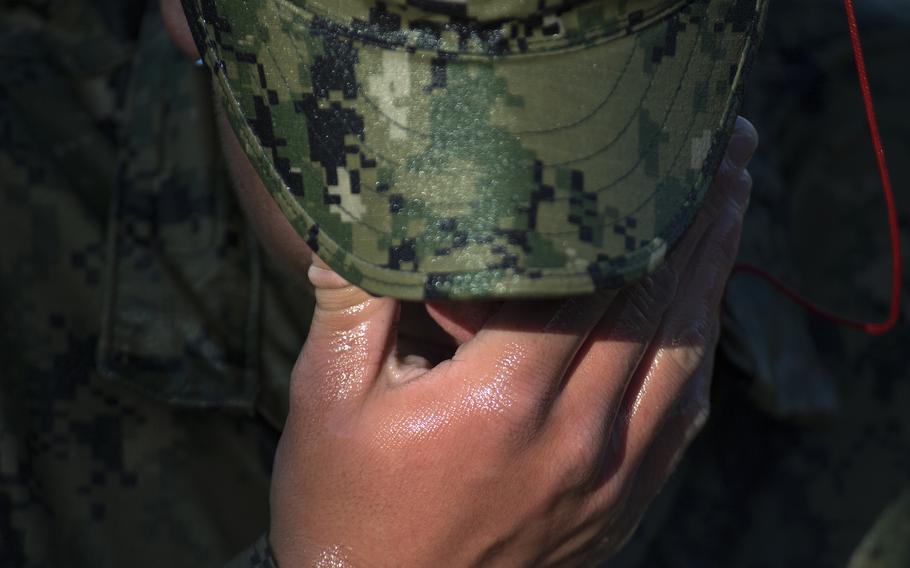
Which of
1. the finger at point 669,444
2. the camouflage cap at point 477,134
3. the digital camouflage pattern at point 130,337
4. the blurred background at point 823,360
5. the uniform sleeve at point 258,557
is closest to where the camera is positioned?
the camouflage cap at point 477,134

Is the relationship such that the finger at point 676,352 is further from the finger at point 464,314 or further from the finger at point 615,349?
the finger at point 464,314

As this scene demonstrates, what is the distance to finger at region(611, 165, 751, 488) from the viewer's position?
1167 mm

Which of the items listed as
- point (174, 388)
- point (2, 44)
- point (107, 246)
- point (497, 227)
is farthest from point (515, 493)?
point (2, 44)

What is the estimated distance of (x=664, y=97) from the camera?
99 cm

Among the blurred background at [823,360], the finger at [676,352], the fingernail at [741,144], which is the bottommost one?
the blurred background at [823,360]

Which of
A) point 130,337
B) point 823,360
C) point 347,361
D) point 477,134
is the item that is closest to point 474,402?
point 347,361

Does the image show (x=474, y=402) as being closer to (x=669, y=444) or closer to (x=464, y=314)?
(x=464, y=314)

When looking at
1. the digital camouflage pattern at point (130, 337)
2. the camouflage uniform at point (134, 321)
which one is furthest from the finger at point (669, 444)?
the digital camouflage pattern at point (130, 337)

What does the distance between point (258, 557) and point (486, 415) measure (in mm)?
333

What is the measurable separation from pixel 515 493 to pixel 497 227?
306mm

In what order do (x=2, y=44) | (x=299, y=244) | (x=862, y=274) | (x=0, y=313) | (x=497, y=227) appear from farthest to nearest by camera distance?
(x=862, y=274) < (x=2, y=44) < (x=0, y=313) < (x=299, y=244) < (x=497, y=227)

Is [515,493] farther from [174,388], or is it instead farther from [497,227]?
[174,388]

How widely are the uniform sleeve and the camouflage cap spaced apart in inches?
14.8

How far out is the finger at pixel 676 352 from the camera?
3.83 ft
